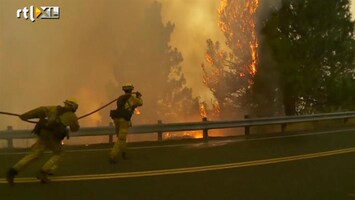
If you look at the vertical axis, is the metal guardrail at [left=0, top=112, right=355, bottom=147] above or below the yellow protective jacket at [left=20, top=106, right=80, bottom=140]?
below

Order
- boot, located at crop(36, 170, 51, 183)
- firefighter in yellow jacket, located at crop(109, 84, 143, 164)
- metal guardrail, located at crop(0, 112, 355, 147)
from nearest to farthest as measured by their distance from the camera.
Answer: boot, located at crop(36, 170, 51, 183) → firefighter in yellow jacket, located at crop(109, 84, 143, 164) → metal guardrail, located at crop(0, 112, 355, 147)

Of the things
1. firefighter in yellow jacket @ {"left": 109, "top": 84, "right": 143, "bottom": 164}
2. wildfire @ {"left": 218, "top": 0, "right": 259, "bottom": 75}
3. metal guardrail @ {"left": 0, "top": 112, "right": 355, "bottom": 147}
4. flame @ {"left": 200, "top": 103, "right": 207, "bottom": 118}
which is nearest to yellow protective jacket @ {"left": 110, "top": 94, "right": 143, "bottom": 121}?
firefighter in yellow jacket @ {"left": 109, "top": 84, "right": 143, "bottom": 164}

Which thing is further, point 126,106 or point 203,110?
point 203,110

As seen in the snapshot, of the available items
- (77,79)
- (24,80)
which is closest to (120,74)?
(77,79)

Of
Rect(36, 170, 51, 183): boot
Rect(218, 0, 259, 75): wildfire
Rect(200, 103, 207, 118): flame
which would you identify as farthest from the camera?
Rect(200, 103, 207, 118): flame

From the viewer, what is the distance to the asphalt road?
575 centimetres

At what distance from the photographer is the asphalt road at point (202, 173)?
5.75 metres

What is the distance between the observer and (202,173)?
280 inches

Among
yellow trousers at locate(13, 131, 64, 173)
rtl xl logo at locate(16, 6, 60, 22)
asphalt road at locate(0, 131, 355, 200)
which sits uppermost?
rtl xl logo at locate(16, 6, 60, 22)

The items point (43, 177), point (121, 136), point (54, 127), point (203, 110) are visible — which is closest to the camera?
point (43, 177)

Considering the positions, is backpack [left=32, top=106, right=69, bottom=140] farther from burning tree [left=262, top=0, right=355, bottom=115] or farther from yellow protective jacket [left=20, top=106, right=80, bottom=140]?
burning tree [left=262, top=0, right=355, bottom=115]

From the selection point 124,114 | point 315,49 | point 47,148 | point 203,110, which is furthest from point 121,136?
point 203,110

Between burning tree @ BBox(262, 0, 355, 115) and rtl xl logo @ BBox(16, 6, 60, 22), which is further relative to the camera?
burning tree @ BBox(262, 0, 355, 115)

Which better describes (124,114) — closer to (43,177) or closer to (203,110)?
(43,177)
